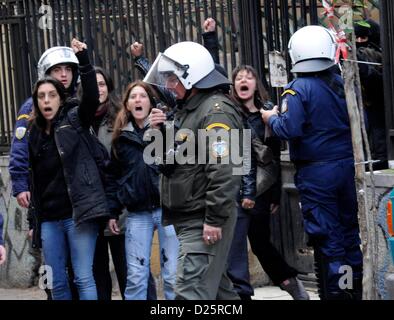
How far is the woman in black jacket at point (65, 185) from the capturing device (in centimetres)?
846

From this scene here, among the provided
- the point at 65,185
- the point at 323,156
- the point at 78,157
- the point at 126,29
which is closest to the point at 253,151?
the point at 323,156

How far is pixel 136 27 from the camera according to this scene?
36.3 ft

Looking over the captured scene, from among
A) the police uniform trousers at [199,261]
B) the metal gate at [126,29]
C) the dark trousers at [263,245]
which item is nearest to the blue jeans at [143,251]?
the dark trousers at [263,245]

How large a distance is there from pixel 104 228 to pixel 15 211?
297 centimetres

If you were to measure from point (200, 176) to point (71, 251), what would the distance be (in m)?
1.63

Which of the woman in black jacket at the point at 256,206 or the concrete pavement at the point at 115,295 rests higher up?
the woman in black jacket at the point at 256,206

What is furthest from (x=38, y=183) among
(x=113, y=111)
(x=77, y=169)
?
(x=113, y=111)

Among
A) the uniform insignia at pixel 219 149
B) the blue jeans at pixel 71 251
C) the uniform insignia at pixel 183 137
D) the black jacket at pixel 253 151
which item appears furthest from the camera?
the black jacket at pixel 253 151

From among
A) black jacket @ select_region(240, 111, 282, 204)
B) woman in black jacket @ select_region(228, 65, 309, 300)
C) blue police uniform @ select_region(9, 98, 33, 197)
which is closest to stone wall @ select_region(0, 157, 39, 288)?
blue police uniform @ select_region(9, 98, 33, 197)

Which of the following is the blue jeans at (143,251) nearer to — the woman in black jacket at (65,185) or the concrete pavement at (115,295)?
the woman in black jacket at (65,185)

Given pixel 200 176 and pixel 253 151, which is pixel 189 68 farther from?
pixel 253 151

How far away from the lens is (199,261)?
7.27 m

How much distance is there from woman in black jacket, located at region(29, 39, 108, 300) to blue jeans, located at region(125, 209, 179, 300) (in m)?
0.25

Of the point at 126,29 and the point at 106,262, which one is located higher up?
the point at 126,29
